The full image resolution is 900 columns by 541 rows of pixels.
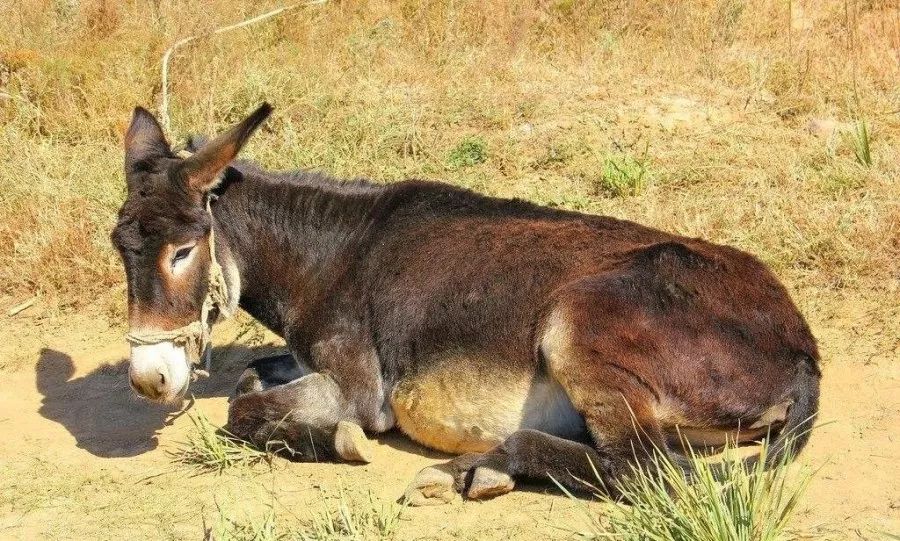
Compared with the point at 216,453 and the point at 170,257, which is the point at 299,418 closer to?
the point at 216,453

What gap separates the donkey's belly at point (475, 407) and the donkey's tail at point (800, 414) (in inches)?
33.8

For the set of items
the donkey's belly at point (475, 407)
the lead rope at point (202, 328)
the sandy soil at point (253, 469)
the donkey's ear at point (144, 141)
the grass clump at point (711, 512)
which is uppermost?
the donkey's ear at point (144, 141)

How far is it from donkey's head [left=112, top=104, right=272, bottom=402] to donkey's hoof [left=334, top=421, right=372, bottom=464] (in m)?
0.78

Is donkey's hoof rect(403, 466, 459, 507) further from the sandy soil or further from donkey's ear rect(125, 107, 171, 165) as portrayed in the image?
donkey's ear rect(125, 107, 171, 165)

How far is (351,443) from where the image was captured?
209 inches

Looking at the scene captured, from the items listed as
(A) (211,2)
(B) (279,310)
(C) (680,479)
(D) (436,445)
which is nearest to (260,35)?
(A) (211,2)

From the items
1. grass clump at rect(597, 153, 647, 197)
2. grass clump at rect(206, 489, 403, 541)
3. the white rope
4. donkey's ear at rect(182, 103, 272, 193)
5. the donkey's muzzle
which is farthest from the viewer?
the white rope

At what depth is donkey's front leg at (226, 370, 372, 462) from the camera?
18.0 feet

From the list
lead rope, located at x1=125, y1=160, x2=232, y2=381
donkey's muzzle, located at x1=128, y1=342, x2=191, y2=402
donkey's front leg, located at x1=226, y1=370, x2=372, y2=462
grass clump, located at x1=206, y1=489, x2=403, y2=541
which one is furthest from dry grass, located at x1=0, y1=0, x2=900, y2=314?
grass clump, located at x1=206, y1=489, x2=403, y2=541

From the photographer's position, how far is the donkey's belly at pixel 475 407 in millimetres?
5035

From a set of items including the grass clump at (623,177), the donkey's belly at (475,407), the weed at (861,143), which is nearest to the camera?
the donkey's belly at (475,407)

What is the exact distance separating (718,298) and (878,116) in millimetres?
4180

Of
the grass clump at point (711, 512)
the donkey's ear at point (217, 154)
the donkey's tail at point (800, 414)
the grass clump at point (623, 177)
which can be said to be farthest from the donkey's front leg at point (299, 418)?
the grass clump at point (623, 177)

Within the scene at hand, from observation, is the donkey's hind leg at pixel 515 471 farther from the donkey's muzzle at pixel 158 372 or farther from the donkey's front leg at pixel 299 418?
the donkey's muzzle at pixel 158 372
